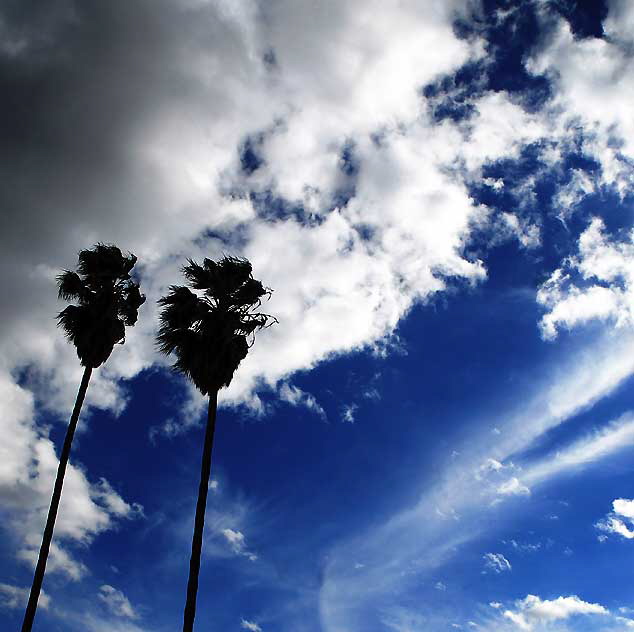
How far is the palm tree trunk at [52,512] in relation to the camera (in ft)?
73.2

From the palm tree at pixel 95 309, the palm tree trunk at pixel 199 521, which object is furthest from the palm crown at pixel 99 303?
the palm tree trunk at pixel 199 521

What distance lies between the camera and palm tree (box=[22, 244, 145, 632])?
27750 millimetres

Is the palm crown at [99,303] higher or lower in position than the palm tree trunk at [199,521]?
higher

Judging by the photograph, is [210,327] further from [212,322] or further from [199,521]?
[199,521]

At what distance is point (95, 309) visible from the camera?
2862 cm

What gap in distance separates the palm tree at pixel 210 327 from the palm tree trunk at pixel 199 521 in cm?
4

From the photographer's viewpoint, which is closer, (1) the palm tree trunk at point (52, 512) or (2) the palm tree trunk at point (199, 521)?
(2) the palm tree trunk at point (199, 521)

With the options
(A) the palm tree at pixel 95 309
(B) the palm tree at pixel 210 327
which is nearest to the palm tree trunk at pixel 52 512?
(A) the palm tree at pixel 95 309

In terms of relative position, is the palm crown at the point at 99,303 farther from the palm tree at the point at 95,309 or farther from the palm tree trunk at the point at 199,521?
the palm tree trunk at the point at 199,521

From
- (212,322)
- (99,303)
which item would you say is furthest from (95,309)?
(212,322)

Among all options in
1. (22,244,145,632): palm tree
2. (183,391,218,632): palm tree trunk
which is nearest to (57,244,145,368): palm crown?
(22,244,145,632): palm tree

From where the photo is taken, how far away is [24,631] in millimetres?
21812

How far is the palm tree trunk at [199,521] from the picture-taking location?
1820cm

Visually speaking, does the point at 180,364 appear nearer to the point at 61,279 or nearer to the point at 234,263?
the point at 234,263
